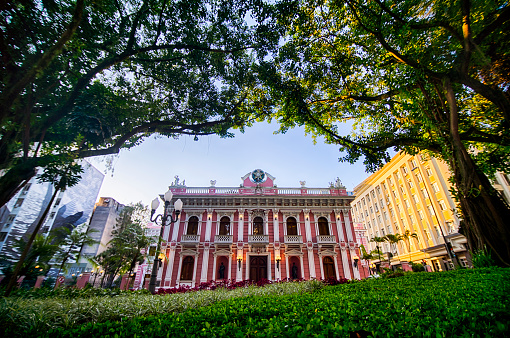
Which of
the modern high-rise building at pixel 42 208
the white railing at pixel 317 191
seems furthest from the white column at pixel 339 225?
the modern high-rise building at pixel 42 208

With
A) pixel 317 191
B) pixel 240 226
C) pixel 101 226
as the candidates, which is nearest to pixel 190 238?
pixel 240 226

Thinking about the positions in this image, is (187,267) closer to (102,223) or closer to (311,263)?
(311,263)

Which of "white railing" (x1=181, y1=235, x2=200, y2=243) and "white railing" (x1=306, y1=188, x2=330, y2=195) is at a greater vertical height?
"white railing" (x1=306, y1=188, x2=330, y2=195)

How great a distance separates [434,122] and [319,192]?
13.3 meters

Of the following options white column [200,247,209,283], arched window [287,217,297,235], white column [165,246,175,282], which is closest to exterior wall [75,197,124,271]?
white column [165,246,175,282]

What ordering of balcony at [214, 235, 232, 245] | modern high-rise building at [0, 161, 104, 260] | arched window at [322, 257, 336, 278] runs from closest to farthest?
1. arched window at [322, 257, 336, 278]
2. balcony at [214, 235, 232, 245]
3. modern high-rise building at [0, 161, 104, 260]

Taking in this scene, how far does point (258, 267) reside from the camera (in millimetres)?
16531

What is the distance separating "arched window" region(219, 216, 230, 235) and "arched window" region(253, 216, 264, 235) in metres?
2.34

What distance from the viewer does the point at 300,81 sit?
8625mm

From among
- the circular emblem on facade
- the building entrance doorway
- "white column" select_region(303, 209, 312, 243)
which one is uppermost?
the circular emblem on facade

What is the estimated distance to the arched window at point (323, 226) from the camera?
58.6ft

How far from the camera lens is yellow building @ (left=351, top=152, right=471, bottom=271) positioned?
21328 millimetres

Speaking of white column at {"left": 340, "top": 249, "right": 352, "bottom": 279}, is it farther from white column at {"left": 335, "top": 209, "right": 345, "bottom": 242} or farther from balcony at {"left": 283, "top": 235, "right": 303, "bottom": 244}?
balcony at {"left": 283, "top": 235, "right": 303, "bottom": 244}

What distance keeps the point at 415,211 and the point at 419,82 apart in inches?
1007
